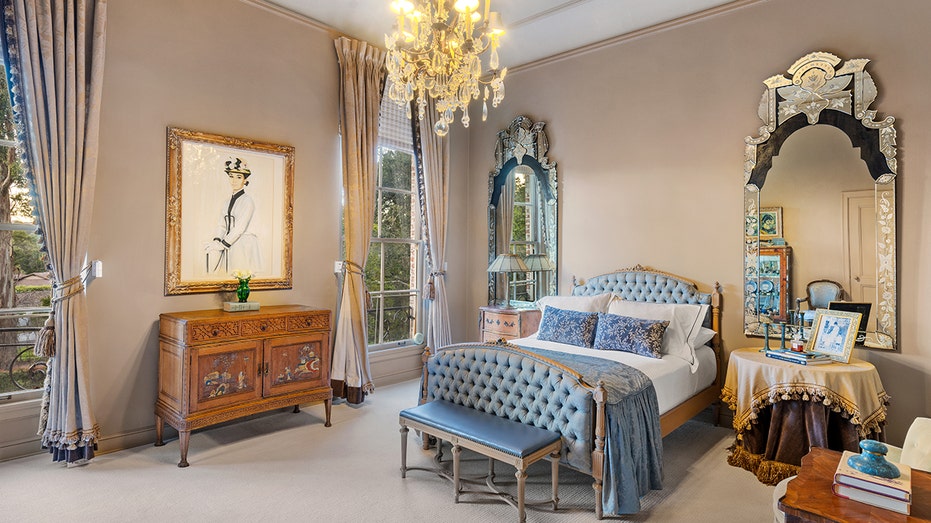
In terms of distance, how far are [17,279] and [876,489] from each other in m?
5.00

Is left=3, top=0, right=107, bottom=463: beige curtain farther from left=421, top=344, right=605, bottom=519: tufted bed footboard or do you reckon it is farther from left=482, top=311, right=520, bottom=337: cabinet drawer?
left=482, top=311, right=520, bottom=337: cabinet drawer

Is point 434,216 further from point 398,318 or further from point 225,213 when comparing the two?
point 225,213

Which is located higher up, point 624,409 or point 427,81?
point 427,81

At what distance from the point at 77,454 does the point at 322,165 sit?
296 centimetres

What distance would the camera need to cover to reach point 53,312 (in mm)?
3406

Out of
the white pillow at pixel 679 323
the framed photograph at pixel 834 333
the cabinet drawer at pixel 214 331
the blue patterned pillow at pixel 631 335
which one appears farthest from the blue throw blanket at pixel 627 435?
the cabinet drawer at pixel 214 331

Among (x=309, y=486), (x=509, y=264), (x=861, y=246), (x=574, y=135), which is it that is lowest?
(x=309, y=486)

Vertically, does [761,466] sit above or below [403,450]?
below

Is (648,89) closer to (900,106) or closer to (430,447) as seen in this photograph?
(900,106)

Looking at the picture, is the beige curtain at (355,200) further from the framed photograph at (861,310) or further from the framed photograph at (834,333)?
the framed photograph at (861,310)

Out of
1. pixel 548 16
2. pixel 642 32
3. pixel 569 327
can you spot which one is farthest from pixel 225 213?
pixel 642 32

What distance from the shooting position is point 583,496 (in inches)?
122

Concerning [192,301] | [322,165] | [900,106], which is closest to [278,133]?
[322,165]

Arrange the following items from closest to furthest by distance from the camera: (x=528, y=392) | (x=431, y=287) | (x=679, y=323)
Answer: (x=528, y=392), (x=679, y=323), (x=431, y=287)
